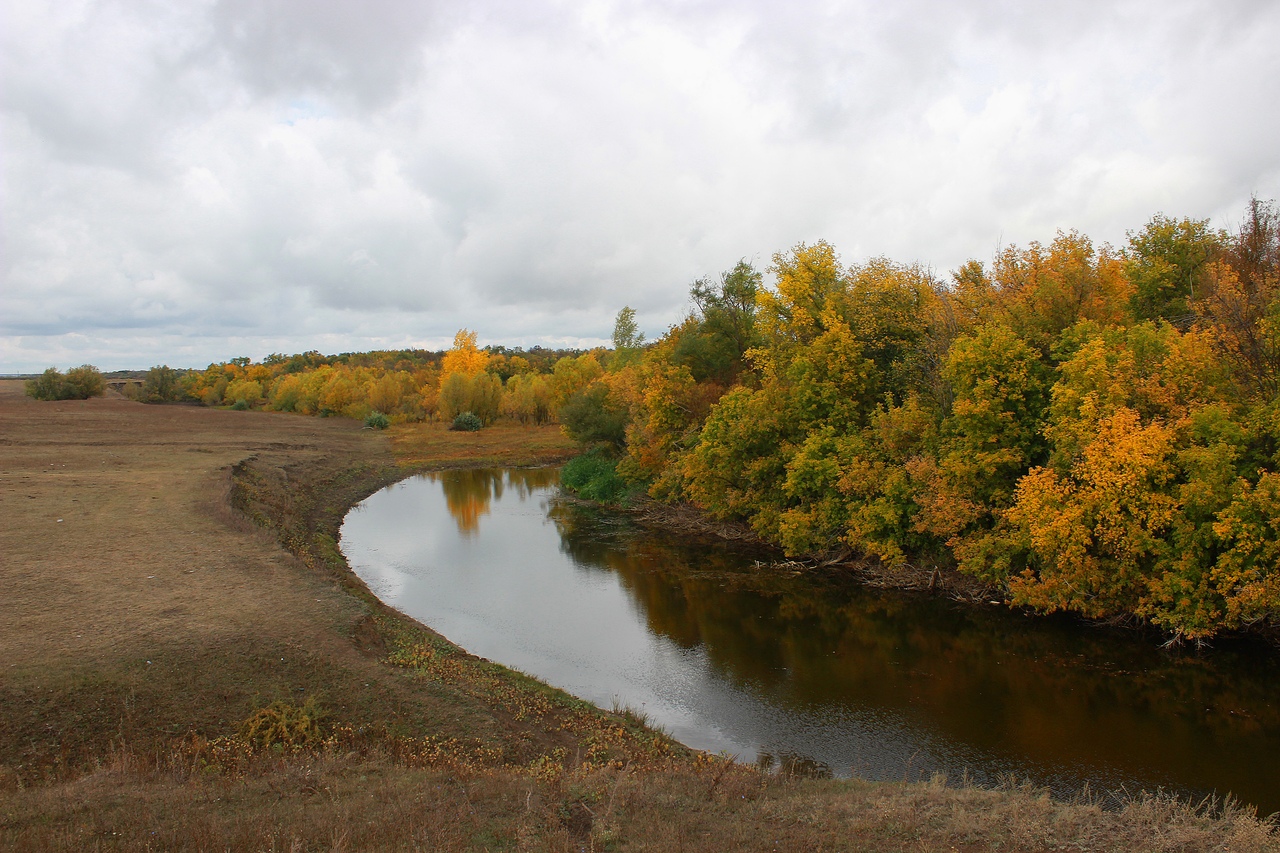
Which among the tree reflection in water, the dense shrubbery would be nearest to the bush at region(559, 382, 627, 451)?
the dense shrubbery

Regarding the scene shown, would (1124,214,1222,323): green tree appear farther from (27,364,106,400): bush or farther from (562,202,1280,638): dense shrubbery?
(27,364,106,400): bush

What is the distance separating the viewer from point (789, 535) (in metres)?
29.9

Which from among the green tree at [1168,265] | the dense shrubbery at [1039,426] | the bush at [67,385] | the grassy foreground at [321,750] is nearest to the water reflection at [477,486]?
the dense shrubbery at [1039,426]

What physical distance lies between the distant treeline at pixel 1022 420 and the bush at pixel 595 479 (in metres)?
4.04

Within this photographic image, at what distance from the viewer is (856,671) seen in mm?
19891

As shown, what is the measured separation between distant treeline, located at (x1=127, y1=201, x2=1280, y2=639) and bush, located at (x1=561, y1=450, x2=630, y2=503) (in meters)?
4.04

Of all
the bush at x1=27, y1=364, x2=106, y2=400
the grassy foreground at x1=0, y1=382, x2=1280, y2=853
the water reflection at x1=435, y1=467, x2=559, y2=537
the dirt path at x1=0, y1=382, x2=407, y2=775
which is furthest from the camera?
the bush at x1=27, y1=364, x2=106, y2=400

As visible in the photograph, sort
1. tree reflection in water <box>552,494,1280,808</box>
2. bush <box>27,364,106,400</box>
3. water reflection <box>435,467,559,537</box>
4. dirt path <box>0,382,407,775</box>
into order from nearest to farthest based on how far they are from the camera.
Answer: dirt path <box>0,382,407,775</box>, tree reflection in water <box>552,494,1280,808</box>, water reflection <box>435,467,559,537</box>, bush <box>27,364,106,400</box>

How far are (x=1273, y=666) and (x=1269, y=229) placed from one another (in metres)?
19.7

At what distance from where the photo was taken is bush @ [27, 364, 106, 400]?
107 m

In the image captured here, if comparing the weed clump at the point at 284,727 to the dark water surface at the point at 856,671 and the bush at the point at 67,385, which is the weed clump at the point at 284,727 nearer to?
the dark water surface at the point at 856,671

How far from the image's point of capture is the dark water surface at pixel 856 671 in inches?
591

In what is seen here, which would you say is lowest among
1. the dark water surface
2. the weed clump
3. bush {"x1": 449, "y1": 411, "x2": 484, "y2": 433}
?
the dark water surface

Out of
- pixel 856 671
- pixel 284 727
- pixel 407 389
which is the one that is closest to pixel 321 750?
pixel 284 727
